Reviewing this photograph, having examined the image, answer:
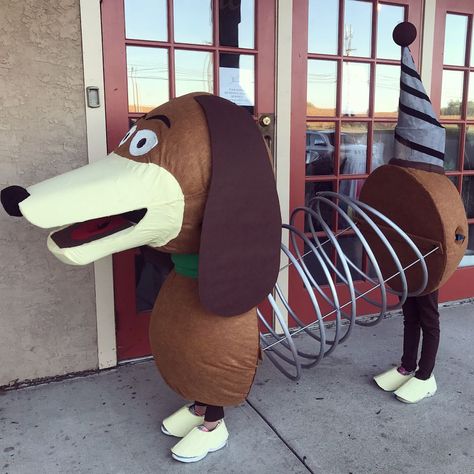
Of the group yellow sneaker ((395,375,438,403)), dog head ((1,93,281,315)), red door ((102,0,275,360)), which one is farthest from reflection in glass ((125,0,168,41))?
yellow sneaker ((395,375,438,403))

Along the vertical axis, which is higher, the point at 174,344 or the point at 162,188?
the point at 162,188

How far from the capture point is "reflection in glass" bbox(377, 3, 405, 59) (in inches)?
135

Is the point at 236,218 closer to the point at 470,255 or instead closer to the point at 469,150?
the point at 469,150

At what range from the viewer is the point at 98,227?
6.11 feet

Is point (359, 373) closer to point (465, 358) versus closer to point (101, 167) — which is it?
point (465, 358)

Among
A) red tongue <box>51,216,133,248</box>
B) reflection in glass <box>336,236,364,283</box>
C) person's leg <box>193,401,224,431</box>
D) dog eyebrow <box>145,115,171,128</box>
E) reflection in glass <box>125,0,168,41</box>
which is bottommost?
person's leg <box>193,401,224,431</box>

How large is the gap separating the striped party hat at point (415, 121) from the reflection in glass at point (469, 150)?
1829 millimetres

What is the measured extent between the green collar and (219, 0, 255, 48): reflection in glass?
1.56 metres

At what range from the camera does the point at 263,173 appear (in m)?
1.86

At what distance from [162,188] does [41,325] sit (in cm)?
145

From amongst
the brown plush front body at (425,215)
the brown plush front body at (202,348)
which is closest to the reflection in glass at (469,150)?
the brown plush front body at (425,215)

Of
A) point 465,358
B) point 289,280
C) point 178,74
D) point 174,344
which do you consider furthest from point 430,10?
point 174,344

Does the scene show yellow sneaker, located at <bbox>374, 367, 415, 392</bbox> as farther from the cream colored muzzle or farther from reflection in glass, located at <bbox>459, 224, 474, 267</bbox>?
reflection in glass, located at <bbox>459, 224, 474, 267</bbox>

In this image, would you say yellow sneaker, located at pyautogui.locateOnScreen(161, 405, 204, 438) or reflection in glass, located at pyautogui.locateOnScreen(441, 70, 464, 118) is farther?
reflection in glass, located at pyautogui.locateOnScreen(441, 70, 464, 118)
